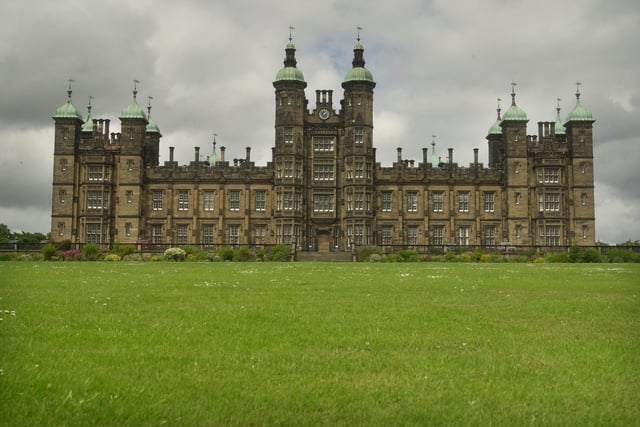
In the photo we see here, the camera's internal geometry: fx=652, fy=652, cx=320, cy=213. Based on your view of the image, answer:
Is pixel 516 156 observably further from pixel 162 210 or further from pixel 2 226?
pixel 2 226

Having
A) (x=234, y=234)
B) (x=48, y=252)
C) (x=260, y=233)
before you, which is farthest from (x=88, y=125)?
(x=48, y=252)

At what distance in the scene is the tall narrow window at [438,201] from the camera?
72.0 m

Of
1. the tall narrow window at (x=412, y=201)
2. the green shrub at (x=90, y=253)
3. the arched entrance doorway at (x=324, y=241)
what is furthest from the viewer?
the tall narrow window at (x=412, y=201)

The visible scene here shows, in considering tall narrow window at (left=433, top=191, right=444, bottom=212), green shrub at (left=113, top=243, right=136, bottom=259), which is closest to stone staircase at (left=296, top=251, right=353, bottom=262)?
tall narrow window at (left=433, top=191, right=444, bottom=212)

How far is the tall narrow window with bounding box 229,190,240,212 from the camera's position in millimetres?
72000

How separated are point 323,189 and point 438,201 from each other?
507 inches

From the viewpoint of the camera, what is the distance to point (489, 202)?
72.1 meters

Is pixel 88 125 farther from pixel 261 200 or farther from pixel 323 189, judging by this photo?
pixel 323 189

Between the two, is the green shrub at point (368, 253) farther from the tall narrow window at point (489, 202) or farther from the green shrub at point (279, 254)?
the tall narrow window at point (489, 202)

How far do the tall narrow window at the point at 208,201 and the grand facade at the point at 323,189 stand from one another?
0.11 m

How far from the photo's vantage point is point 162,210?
71.9m

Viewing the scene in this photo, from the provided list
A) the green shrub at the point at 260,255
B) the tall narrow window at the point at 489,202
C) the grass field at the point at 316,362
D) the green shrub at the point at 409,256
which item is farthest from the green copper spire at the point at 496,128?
the grass field at the point at 316,362

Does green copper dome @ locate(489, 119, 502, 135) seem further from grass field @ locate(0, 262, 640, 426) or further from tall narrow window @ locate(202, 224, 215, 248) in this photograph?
grass field @ locate(0, 262, 640, 426)

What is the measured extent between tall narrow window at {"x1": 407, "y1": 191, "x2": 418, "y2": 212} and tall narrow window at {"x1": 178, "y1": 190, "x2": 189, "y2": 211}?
2444 cm
